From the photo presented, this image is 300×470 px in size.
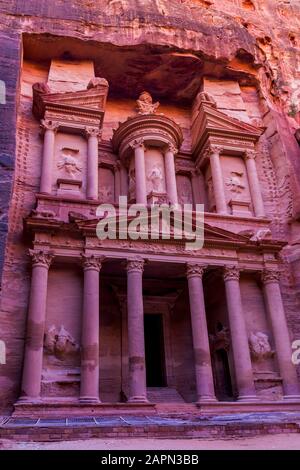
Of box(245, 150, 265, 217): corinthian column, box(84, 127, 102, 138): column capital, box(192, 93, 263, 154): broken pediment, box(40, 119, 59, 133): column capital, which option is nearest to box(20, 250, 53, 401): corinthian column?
box(40, 119, 59, 133): column capital

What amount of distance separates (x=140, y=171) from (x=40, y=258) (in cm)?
577

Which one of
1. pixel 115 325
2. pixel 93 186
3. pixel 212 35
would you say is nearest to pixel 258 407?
pixel 115 325

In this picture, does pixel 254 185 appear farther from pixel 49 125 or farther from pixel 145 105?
pixel 49 125

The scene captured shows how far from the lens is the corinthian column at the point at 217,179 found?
1711 cm

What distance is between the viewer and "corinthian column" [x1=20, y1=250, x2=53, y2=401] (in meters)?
11.9

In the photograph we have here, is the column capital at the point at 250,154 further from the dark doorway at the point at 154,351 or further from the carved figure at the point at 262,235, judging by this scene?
the dark doorway at the point at 154,351

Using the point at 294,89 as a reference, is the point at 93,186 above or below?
below

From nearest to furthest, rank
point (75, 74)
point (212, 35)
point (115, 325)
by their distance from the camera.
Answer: point (115, 325), point (75, 74), point (212, 35)

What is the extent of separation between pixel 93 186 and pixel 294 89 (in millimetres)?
12423

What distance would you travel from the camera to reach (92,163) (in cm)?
1659

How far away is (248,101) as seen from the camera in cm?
2144

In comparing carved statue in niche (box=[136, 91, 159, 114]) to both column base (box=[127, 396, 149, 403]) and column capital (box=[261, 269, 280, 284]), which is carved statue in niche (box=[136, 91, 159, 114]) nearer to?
column capital (box=[261, 269, 280, 284])

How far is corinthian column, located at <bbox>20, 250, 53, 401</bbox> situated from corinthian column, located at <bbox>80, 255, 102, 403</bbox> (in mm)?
1208

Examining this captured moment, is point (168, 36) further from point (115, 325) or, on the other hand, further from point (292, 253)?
point (115, 325)
